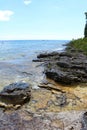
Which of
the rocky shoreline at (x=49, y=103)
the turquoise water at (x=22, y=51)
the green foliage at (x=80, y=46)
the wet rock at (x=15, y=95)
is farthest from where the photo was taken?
the turquoise water at (x=22, y=51)

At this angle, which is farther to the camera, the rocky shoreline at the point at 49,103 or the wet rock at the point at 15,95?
the wet rock at the point at 15,95

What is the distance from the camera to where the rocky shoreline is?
26.2 feet

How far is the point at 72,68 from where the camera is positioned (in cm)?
1742

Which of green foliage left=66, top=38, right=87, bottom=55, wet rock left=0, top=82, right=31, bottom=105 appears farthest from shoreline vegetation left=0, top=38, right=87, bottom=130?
green foliage left=66, top=38, right=87, bottom=55

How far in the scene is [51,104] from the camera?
10789mm

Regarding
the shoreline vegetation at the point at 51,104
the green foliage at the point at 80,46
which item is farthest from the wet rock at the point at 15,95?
the green foliage at the point at 80,46

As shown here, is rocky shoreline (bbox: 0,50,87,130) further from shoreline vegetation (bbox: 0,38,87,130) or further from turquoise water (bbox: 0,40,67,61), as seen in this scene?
turquoise water (bbox: 0,40,67,61)

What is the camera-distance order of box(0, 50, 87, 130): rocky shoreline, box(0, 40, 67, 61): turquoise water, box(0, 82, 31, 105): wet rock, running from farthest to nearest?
box(0, 40, 67, 61): turquoise water
box(0, 82, 31, 105): wet rock
box(0, 50, 87, 130): rocky shoreline

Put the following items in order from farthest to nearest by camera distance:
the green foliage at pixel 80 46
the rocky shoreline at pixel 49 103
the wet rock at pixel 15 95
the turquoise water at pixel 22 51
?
the turquoise water at pixel 22 51, the green foliage at pixel 80 46, the wet rock at pixel 15 95, the rocky shoreline at pixel 49 103

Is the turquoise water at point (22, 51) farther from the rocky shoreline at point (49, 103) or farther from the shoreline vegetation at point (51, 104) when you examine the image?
the rocky shoreline at point (49, 103)

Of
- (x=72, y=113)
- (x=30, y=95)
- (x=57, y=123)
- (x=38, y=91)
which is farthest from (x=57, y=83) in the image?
(x=57, y=123)

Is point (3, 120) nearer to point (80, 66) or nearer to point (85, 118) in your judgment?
point (85, 118)

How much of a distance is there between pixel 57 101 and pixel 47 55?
59.5 feet

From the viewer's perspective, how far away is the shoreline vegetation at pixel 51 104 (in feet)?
26.2
